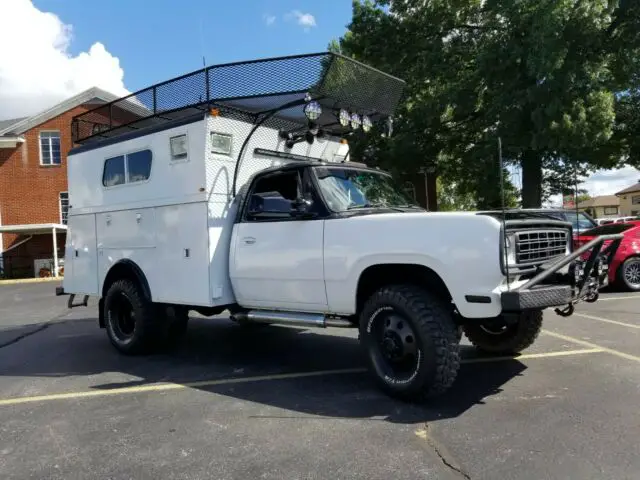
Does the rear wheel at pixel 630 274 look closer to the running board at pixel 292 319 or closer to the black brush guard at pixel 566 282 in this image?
the black brush guard at pixel 566 282

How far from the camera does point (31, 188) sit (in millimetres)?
27109

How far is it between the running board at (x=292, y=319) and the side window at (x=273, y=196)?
0.96m

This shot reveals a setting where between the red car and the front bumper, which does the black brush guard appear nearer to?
the front bumper

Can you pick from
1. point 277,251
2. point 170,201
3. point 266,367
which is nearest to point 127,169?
point 170,201

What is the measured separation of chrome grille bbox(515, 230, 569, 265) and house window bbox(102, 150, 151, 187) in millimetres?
4219

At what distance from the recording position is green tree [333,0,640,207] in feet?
50.5

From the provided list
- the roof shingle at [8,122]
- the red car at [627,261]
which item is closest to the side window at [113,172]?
the red car at [627,261]

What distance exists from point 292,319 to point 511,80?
14.3 m

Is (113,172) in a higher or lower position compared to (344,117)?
lower

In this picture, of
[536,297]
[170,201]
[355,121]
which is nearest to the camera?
[536,297]

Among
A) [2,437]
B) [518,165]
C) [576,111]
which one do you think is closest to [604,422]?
[2,437]

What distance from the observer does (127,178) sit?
21.9 ft

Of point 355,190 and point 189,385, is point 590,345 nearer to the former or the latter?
point 355,190

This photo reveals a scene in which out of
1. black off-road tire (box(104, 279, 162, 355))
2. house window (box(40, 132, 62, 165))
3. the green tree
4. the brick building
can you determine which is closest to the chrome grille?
black off-road tire (box(104, 279, 162, 355))
